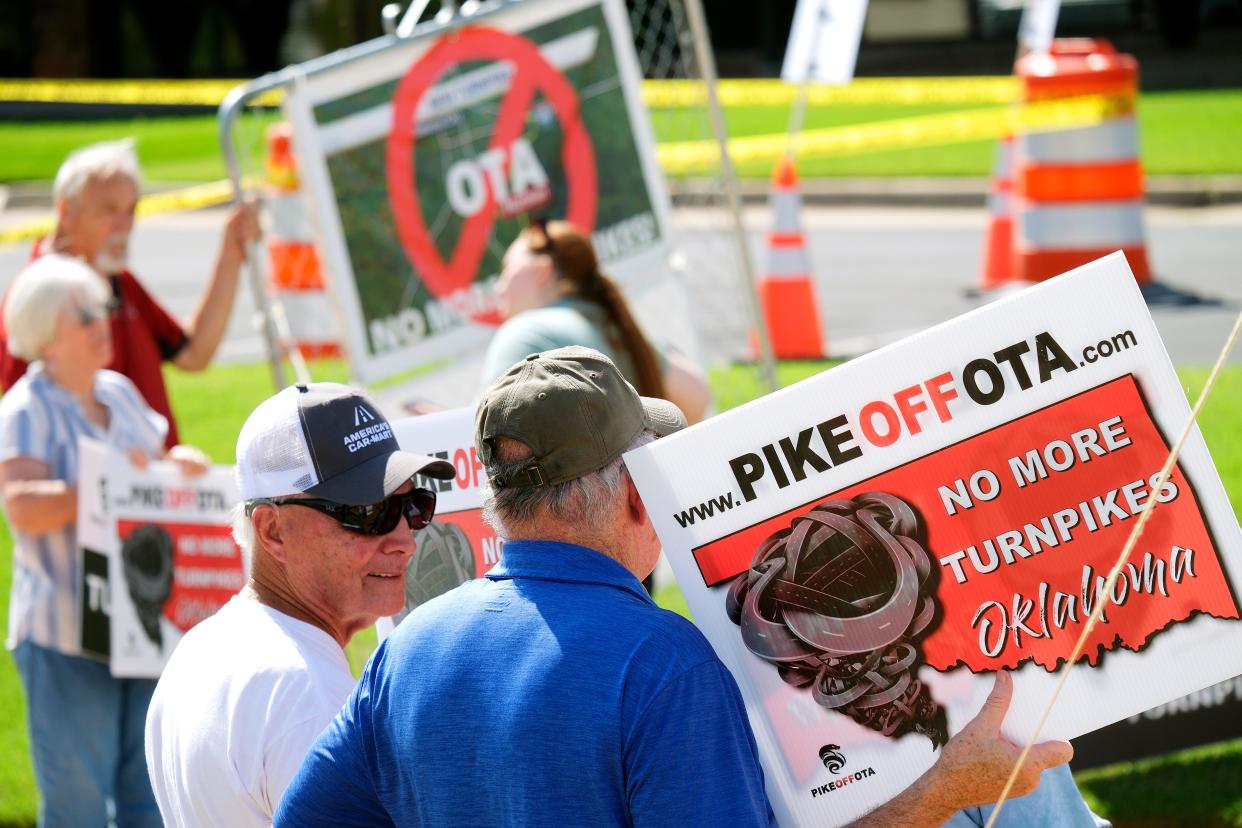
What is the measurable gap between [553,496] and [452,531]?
84 cm

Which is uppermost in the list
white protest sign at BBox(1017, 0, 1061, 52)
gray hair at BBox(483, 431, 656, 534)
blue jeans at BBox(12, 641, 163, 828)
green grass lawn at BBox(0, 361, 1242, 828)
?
white protest sign at BBox(1017, 0, 1061, 52)

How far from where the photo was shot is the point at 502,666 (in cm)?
209

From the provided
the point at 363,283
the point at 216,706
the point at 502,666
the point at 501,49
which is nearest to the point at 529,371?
the point at 502,666

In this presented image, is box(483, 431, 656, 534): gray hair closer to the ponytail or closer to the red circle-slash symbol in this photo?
the ponytail

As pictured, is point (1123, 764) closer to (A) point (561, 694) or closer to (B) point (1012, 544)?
(B) point (1012, 544)

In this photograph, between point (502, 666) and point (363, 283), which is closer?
point (502, 666)

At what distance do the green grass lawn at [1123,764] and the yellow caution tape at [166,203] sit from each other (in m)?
1.31

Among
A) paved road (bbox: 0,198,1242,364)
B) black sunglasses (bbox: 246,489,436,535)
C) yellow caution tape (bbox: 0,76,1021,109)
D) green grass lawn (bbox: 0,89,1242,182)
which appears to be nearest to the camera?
black sunglasses (bbox: 246,489,436,535)

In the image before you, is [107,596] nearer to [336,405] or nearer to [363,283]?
[363,283]

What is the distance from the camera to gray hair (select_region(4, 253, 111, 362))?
4289mm

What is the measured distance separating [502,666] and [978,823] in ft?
2.82

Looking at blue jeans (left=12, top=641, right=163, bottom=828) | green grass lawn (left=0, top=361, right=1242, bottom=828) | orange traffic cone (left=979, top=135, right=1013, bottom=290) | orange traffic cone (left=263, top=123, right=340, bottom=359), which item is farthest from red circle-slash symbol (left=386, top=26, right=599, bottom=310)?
orange traffic cone (left=979, top=135, right=1013, bottom=290)

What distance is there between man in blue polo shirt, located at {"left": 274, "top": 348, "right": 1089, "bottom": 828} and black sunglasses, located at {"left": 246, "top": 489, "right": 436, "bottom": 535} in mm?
532

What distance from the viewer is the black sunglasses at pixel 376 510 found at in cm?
274
